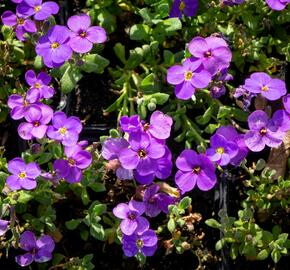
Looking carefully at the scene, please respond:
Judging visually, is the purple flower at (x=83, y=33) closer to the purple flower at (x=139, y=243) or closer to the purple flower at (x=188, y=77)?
the purple flower at (x=188, y=77)

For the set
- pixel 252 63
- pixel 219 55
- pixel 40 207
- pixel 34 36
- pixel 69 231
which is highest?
pixel 219 55

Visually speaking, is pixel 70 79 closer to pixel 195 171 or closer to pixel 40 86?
pixel 40 86

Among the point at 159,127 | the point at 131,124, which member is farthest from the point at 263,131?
the point at 131,124

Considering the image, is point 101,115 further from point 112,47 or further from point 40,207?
point 40,207

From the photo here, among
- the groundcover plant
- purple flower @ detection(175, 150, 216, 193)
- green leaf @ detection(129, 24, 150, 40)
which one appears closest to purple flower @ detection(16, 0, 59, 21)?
the groundcover plant

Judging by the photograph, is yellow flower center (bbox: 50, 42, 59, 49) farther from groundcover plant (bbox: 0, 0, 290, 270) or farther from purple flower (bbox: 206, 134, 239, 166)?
purple flower (bbox: 206, 134, 239, 166)

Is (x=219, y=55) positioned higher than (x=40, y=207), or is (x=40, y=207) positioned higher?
(x=219, y=55)

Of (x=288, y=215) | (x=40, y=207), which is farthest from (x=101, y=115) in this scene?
(x=288, y=215)
